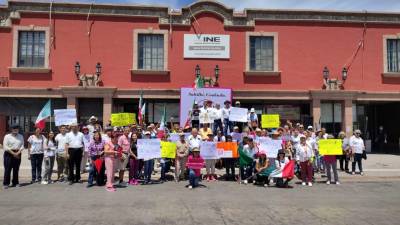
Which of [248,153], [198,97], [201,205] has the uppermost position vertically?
[198,97]

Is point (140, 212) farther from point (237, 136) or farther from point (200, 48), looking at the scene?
point (200, 48)

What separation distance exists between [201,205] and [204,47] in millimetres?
15737

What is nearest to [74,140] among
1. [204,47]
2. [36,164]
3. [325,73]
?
[36,164]

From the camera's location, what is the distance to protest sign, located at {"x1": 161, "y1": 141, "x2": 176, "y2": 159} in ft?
46.1

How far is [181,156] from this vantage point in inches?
555

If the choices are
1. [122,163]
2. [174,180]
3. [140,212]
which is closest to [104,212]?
[140,212]

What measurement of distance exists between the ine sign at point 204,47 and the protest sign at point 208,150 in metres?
10.9

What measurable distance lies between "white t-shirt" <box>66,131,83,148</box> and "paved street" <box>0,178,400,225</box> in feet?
4.12

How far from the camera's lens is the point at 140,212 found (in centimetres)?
918

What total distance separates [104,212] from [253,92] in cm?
1653

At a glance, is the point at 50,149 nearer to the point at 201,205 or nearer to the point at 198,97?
the point at 201,205

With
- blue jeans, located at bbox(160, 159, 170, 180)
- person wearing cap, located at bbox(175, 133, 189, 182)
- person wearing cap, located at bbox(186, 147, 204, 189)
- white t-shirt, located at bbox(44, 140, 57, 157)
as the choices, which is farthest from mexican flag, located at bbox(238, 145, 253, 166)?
white t-shirt, located at bbox(44, 140, 57, 157)

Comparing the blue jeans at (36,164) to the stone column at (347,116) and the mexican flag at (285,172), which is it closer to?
the mexican flag at (285,172)

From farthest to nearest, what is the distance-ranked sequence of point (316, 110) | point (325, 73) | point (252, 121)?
point (325, 73) → point (316, 110) → point (252, 121)
